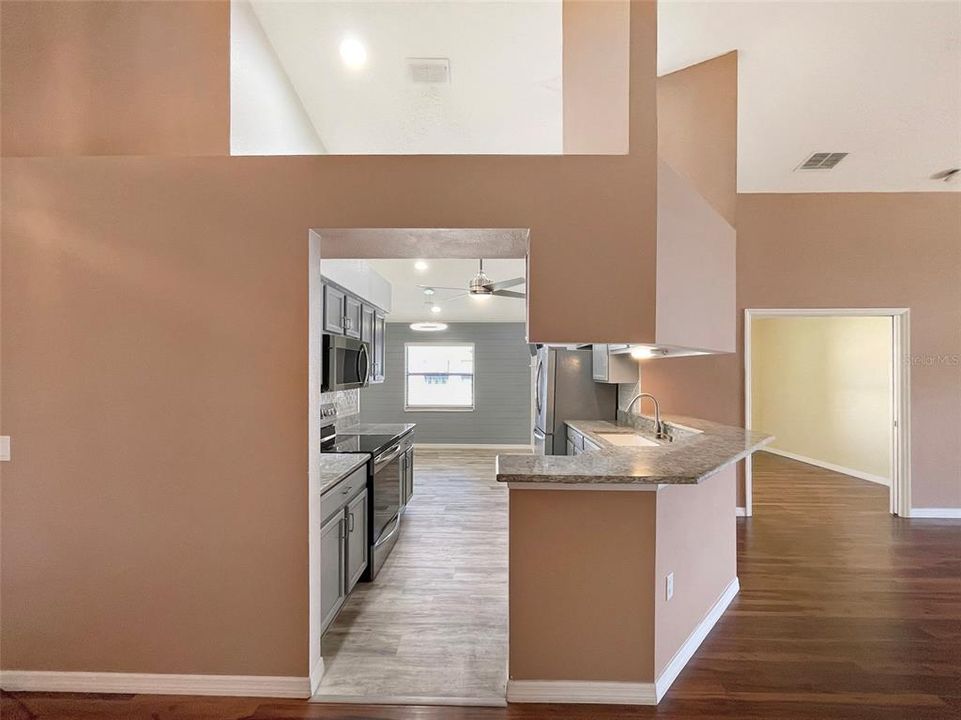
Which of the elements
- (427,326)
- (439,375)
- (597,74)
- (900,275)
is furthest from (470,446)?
(597,74)

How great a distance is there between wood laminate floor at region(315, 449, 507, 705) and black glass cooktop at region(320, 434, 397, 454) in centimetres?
89

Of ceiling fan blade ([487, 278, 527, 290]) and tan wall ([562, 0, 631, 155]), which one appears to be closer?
tan wall ([562, 0, 631, 155])

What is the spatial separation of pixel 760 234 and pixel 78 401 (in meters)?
5.49

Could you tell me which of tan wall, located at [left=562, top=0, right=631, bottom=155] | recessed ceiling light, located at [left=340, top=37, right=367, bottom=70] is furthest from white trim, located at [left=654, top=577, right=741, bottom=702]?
recessed ceiling light, located at [left=340, top=37, right=367, bottom=70]

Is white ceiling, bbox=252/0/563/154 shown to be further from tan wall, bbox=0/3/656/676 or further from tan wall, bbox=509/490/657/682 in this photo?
tan wall, bbox=509/490/657/682

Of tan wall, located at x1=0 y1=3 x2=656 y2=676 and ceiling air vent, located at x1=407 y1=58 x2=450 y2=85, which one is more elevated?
ceiling air vent, located at x1=407 y1=58 x2=450 y2=85

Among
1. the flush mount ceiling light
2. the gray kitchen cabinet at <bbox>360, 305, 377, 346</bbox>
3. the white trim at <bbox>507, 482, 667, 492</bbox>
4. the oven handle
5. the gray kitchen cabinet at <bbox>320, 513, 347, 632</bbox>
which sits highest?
the flush mount ceiling light

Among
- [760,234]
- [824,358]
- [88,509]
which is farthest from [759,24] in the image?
[824,358]

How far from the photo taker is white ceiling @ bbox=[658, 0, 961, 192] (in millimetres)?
2977

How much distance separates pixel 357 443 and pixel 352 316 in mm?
1107

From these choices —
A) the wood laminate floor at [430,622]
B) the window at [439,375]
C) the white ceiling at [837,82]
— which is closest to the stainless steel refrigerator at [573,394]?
the wood laminate floor at [430,622]

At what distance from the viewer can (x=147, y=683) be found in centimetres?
213

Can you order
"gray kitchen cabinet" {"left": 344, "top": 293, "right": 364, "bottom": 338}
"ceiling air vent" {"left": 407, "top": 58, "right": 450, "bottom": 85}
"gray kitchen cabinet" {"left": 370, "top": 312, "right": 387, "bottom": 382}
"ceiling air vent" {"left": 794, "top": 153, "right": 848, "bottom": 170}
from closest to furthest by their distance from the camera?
"ceiling air vent" {"left": 407, "top": 58, "right": 450, "bottom": 85} → "gray kitchen cabinet" {"left": 344, "top": 293, "right": 364, "bottom": 338} → "ceiling air vent" {"left": 794, "top": 153, "right": 848, "bottom": 170} → "gray kitchen cabinet" {"left": 370, "top": 312, "right": 387, "bottom": 382}

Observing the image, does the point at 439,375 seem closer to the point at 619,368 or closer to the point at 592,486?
the point at 619,368
